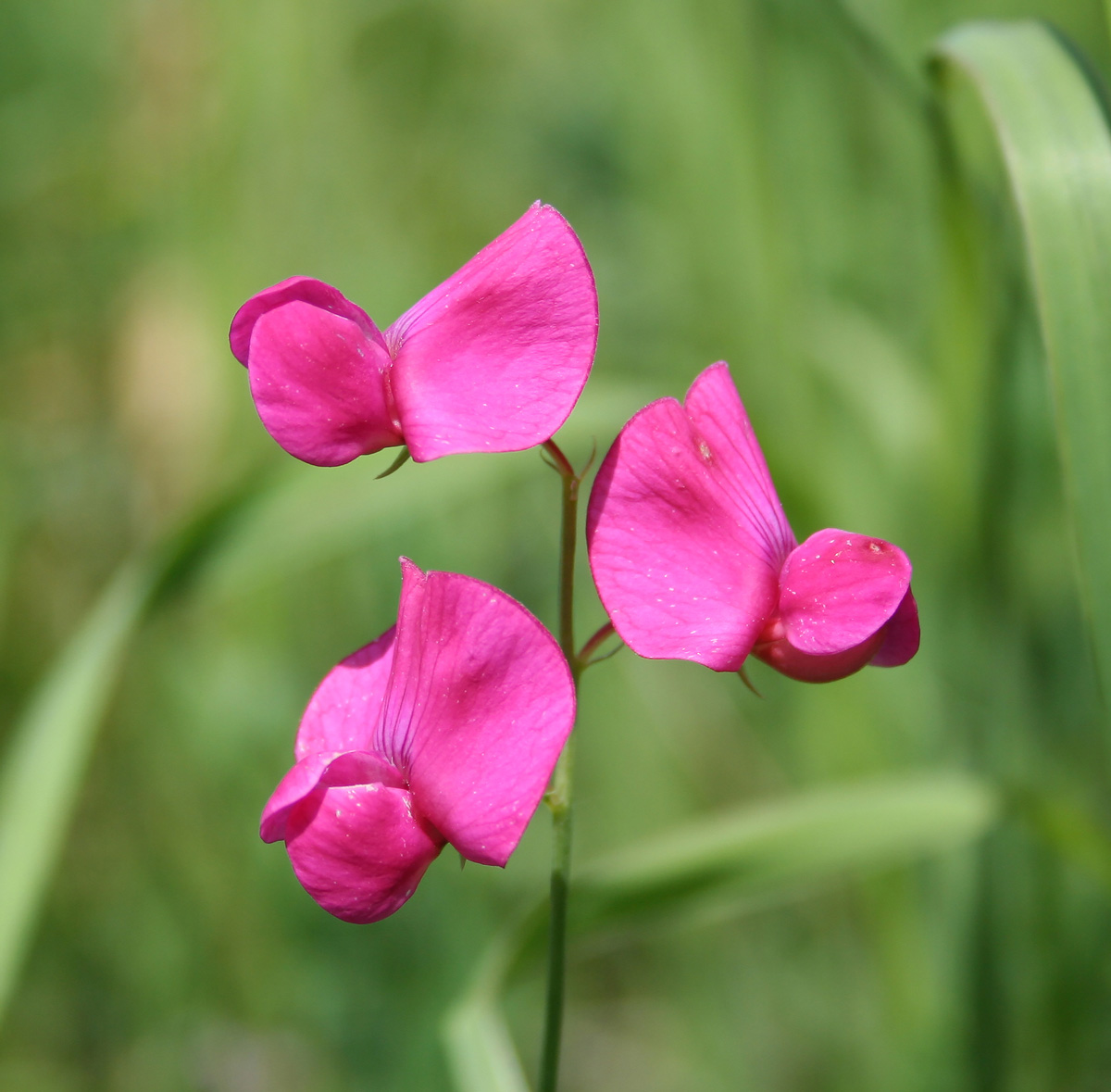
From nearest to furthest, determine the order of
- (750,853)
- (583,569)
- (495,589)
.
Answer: (495,589)
(750,853)
(583,569)

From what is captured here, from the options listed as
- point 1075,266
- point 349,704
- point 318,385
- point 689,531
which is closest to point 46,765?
point 349,704

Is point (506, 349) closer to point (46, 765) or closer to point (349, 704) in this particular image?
point (349, 704)

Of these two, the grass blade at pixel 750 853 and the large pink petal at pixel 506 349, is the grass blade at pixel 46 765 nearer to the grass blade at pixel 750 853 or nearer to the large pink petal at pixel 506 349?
the grass blade at pixel 750 853

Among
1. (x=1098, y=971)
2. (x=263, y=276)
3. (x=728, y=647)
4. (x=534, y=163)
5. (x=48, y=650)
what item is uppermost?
(x=534, y=163)

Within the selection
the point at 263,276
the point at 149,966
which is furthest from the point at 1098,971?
the point at 263,276

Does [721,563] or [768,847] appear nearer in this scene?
[721,563]

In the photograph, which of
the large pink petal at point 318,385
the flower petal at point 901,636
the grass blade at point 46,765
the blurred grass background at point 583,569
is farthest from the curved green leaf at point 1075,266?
the grass blade at point 46,765

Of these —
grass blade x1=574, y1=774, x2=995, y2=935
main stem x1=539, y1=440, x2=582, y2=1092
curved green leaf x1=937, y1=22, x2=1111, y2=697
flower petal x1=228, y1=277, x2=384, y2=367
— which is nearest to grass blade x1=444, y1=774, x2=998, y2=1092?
grass blade x1=574, y1=774, x2=995, y2=935

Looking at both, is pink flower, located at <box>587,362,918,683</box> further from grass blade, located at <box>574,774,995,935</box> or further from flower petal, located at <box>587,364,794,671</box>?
grass blade, located at <box>574,774,995,935</box>

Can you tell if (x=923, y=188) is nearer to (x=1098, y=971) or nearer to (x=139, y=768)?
(x=1098, y=971)
